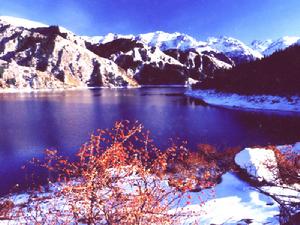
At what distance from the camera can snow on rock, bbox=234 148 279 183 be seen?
60.4 ft

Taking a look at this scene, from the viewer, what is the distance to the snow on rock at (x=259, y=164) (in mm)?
18422

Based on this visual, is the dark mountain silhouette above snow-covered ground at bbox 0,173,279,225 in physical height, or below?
above

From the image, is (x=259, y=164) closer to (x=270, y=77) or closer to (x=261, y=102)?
(x=261, y=102)

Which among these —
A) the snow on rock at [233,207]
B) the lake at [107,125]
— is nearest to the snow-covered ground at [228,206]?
the snow on rock at [233,207]

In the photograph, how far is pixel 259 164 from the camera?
18.8 meters

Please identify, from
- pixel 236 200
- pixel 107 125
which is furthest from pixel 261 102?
pixel 236 200

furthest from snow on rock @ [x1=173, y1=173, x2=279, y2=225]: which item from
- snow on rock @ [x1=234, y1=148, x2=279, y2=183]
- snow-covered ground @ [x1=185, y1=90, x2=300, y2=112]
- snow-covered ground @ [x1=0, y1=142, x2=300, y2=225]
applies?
snow-covered ground @ [x1=185, y1=90, x2=300, y2=112]

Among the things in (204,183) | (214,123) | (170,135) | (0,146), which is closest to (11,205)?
(204,183)

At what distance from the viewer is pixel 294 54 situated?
293 ft

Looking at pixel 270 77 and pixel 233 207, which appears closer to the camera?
pixel 233 207

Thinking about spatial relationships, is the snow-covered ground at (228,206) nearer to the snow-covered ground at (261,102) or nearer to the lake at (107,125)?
the lake at (107,125)

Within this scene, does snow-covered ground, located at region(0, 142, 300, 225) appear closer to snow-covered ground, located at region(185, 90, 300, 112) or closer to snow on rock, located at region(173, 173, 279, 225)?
snow on rock, located at region(173, 173, 279, 225)

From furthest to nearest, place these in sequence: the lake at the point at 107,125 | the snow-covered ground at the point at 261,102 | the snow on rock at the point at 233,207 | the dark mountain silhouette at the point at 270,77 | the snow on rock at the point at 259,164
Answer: the dark mountain silhouette at the point at 270,77, the snow-covered ground at the point at 261,102, the lake at the point at 107,125, the snow on rock at the point at 259,164, the snow on rock at the point at 233,207

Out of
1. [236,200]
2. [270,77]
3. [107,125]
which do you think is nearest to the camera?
[236,200]
